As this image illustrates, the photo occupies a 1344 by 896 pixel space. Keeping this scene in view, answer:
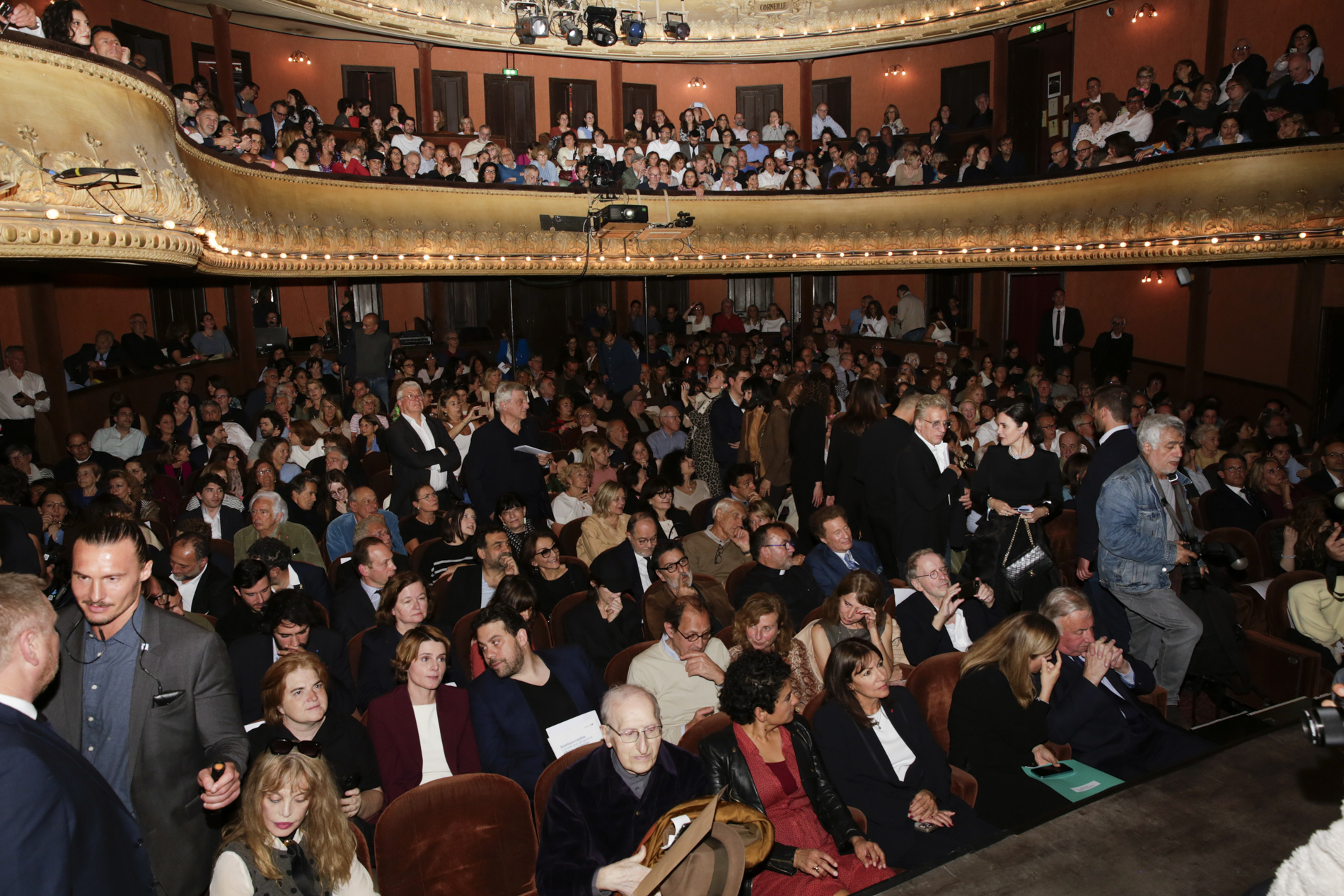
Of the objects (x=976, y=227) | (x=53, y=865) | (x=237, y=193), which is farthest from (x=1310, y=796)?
(x=976, y=227)

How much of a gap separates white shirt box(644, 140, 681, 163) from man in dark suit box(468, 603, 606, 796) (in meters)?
10.9

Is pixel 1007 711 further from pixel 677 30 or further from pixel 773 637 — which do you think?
pixel 677 30

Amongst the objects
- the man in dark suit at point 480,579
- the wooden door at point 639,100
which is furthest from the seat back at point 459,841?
the wooden door at point 639,100

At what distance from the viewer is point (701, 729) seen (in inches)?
133

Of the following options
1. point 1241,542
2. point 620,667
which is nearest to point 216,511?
point 620,667

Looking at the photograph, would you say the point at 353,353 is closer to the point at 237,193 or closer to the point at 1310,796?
the point at 237,193

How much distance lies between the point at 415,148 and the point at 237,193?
4398mm

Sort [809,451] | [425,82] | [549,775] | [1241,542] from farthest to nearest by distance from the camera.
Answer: [425,82], [809,451], [1241,542], [549,775]

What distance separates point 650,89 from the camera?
1655 cm

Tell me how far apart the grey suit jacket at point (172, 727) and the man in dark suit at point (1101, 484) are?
400cm

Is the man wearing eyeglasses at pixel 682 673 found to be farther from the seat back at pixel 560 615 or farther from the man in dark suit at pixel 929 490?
the man in dark suit at pixel 929 490

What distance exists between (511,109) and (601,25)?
481 centimetres

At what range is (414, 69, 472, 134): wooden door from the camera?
1523 cm

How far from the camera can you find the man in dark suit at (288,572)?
14.7 ft
